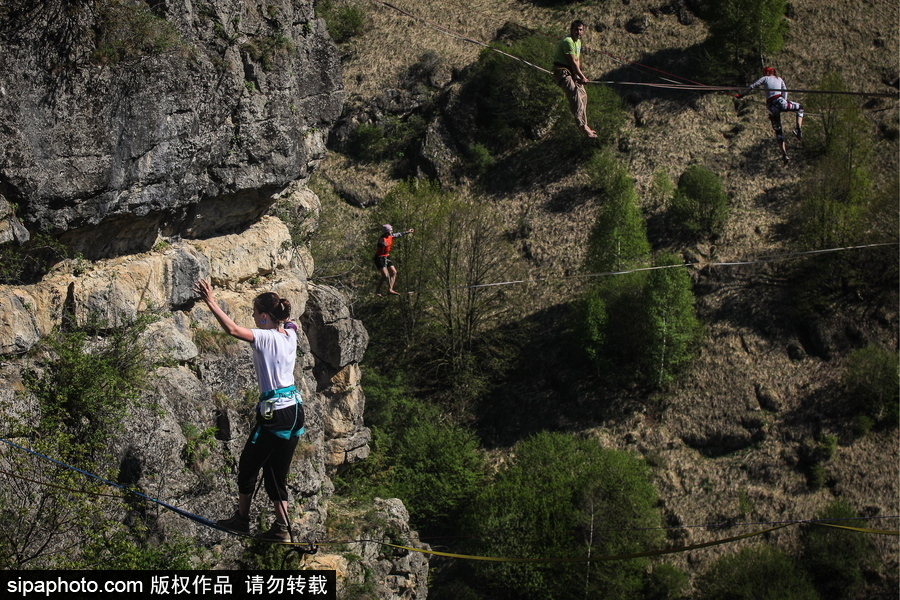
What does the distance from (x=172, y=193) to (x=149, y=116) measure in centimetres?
155

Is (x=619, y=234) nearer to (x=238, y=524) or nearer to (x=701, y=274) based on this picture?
(x=701, y=274)

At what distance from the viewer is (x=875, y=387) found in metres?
34.5

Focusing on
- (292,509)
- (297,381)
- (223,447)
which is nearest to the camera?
(223,447)

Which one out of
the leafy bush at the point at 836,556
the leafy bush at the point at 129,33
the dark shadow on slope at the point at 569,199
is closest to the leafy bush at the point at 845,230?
the leafy bush at the point at 836,556

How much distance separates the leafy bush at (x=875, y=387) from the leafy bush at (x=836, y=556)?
4270 mm

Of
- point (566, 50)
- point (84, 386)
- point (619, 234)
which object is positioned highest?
point (619, 234)

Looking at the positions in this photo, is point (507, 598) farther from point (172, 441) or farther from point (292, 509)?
point (172, 441)

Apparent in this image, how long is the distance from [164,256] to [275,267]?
374cm

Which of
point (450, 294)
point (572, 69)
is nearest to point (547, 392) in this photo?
point (450, 294)

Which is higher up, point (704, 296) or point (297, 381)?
point (704, 296)

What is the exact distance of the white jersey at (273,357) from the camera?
10.9 meters

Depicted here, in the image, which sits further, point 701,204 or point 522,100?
point 522,100

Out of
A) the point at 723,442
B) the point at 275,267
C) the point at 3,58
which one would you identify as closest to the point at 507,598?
the point at 723,442

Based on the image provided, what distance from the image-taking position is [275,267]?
69.8ft
